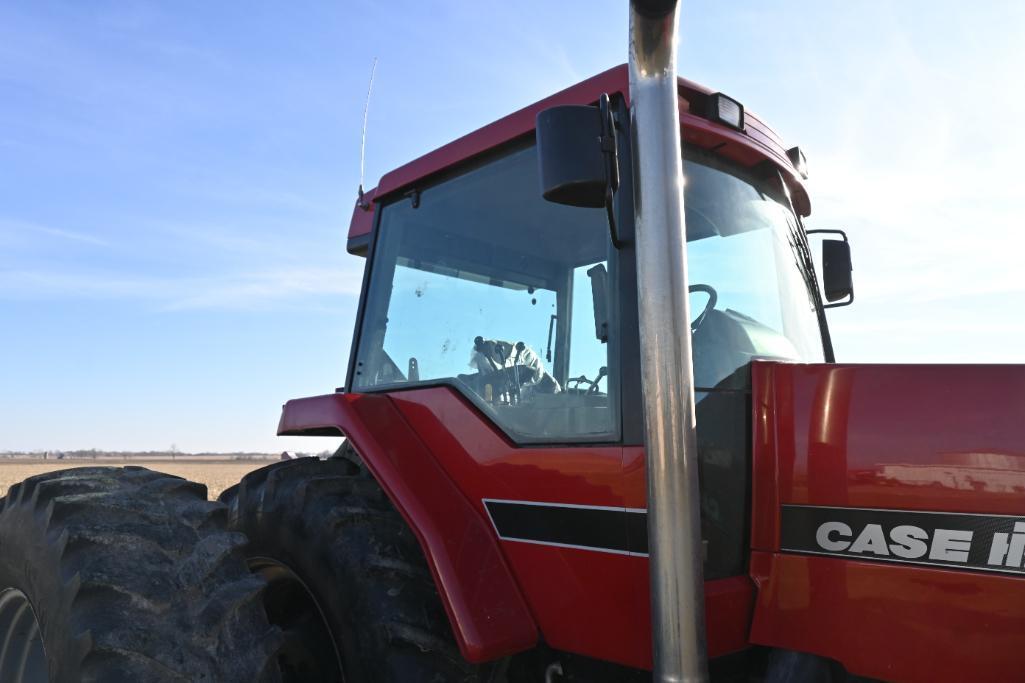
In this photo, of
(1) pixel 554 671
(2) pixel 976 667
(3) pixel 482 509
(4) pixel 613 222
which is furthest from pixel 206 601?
(2) pixel 976 667

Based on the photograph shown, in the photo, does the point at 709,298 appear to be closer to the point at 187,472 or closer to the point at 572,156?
the point at 572,156

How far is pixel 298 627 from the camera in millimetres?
2676

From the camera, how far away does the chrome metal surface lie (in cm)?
156

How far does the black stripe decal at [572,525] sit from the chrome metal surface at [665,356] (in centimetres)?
38

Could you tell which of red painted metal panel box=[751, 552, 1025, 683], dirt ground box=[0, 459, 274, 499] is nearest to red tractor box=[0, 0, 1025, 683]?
red painted metal panel box=[751, 552, 1025, 683]

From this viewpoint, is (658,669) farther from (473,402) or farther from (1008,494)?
(473,402)

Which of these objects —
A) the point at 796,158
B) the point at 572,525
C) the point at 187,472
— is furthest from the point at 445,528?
the point at 187,472

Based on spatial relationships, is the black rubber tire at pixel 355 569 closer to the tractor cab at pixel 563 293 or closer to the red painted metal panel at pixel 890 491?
the tractor cab at pixel 563 293

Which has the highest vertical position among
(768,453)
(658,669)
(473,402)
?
(473,402)

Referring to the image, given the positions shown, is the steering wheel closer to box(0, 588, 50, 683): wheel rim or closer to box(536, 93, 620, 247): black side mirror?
box(536, 93, 620, 247): black side mirror

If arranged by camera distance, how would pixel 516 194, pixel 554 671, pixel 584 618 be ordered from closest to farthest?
pixel 584 618 < pixel 554 671 < pixel 516 194

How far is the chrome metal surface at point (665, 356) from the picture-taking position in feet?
5.12

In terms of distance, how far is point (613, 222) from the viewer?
6.68 feet

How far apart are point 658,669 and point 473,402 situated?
1.13m
